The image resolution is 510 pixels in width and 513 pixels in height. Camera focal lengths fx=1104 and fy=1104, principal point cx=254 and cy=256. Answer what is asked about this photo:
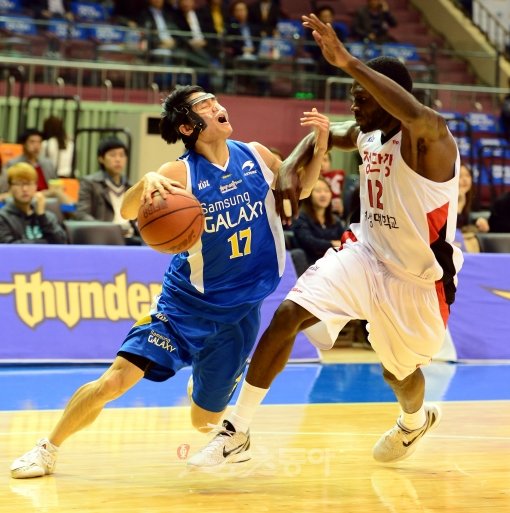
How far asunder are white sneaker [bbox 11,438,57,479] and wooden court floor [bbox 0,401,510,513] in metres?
0.08

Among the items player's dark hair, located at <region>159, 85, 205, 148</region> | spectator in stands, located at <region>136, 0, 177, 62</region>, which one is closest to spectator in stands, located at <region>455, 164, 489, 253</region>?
spectator in stands, located at <region>136, 0, 177, 62</region>

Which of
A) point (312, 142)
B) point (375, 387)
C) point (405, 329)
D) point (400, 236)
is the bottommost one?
point (375, 387)

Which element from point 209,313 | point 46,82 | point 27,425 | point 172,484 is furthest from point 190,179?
point 46,82

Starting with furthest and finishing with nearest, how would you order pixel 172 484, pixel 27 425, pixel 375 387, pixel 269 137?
pixel 269 137 < pixel 375 387 < pixel 27 425 < pixel 172 484

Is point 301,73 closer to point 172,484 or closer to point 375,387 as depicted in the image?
point 375,387

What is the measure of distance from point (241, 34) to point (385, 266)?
463 inches

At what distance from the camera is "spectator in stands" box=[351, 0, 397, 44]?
A: 58.4ft

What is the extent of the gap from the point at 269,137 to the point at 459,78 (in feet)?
16.3

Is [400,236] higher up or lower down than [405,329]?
higher up

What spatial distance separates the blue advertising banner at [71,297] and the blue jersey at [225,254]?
369cm

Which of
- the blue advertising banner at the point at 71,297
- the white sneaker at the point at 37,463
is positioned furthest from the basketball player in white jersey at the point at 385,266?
the blue advertising banner at the point at 71,297

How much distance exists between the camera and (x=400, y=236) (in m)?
5.24

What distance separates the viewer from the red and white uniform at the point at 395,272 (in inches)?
204

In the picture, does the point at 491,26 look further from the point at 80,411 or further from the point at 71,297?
the point at 80,411
